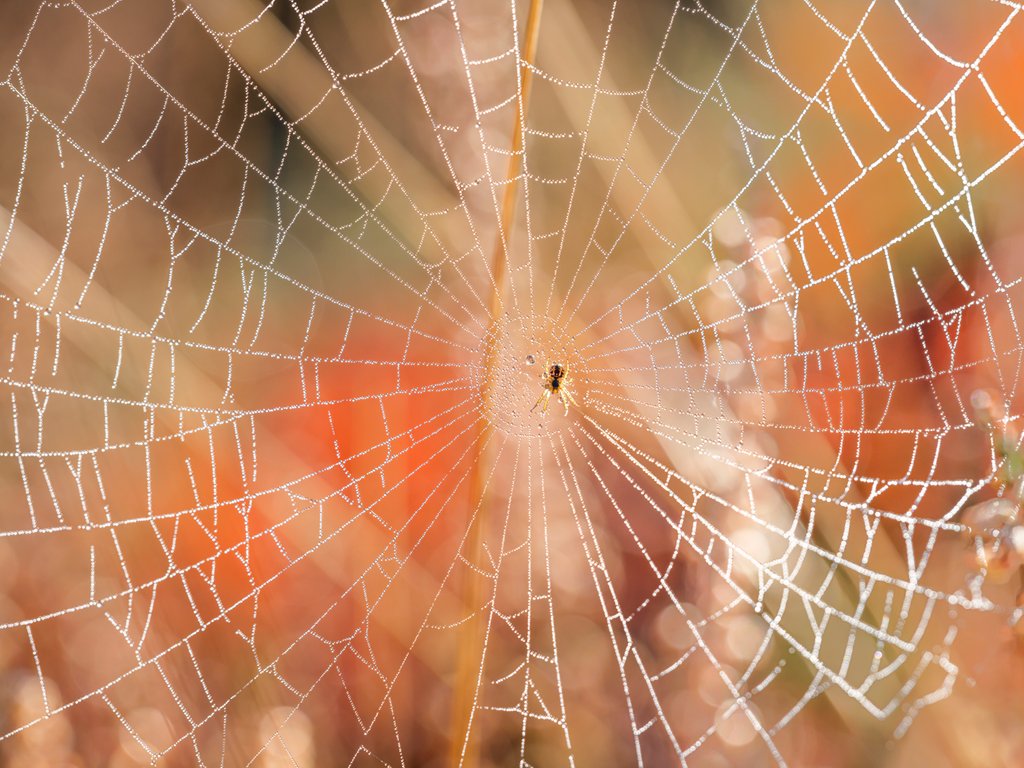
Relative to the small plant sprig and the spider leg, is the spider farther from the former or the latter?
the small plant sprig

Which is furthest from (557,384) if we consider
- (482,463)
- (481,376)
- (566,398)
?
(482,463)

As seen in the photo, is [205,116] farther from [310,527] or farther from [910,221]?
[910,221]

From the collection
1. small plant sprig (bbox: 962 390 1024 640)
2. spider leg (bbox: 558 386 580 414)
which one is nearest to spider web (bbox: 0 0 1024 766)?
spider leg (bbox: 558 386 580 414)

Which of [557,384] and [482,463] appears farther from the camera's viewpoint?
[557,384]

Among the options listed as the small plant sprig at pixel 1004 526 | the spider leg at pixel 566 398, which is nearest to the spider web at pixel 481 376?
the spider leg at pixel 566 398

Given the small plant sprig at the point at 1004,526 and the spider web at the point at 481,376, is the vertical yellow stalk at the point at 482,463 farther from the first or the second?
the small plant sprig at the point at 1004,526

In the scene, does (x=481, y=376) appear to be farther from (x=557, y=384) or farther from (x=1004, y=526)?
(x=1004, y=526)
